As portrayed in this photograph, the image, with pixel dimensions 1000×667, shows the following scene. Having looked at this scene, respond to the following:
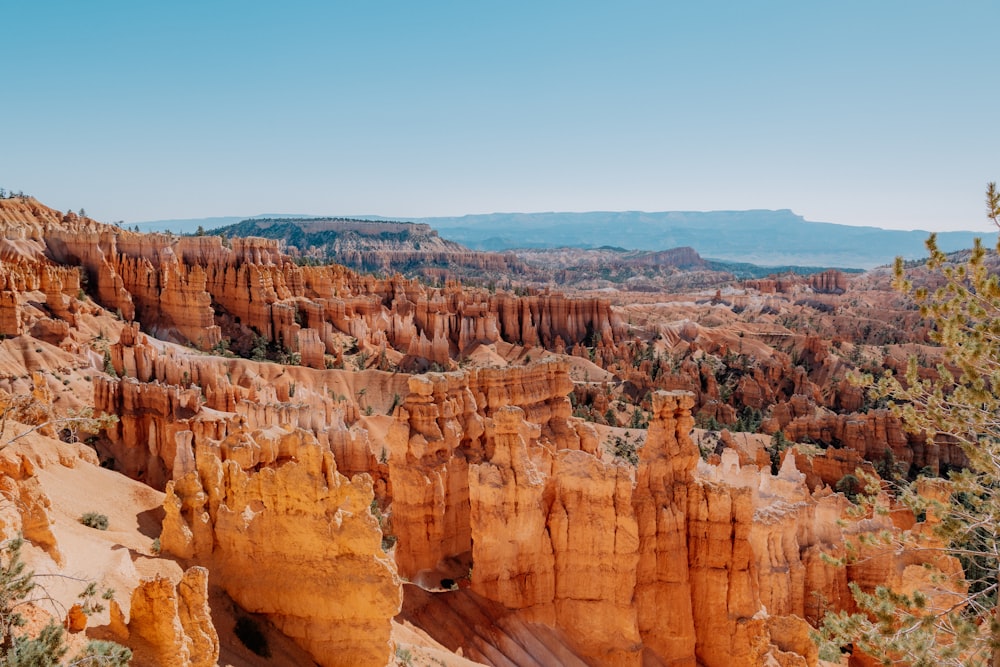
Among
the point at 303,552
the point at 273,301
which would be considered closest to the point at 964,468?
the point at 303,552

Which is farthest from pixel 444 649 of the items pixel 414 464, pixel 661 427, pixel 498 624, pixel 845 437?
pixel 845 437

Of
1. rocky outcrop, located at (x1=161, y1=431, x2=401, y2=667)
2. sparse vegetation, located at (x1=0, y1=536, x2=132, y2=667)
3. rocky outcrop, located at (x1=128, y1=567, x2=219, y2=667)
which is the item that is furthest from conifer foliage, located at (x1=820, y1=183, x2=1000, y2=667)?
sparse vegetation, located at (x1=0, y1=536, x2=132, y2=667)

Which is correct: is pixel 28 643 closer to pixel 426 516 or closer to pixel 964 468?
pixel 964 468

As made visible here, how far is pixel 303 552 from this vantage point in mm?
11086

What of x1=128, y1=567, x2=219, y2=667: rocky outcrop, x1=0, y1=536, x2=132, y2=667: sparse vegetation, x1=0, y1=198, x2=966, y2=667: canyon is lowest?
x1=0, y1=198, x2=966, y2=667: canyon

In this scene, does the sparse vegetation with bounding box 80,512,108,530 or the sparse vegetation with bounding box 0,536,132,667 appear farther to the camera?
the sparse vegetation with bounding box 80,512,108,530

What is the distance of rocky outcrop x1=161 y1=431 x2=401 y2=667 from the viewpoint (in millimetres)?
10672

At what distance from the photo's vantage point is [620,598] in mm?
14938

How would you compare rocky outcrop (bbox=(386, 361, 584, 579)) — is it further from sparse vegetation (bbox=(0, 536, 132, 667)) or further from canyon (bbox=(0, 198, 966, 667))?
sparse vegetation (bbox=(0, 536, 132, 667))

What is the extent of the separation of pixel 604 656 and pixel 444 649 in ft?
11.9

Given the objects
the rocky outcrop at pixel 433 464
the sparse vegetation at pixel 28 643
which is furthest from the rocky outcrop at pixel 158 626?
the rocky outcrop at pixel 433 464

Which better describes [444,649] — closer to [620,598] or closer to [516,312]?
[620,598]

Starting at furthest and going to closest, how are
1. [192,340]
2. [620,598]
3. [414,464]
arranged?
1. [192,340]
2. [414,464]
3. [620,598]

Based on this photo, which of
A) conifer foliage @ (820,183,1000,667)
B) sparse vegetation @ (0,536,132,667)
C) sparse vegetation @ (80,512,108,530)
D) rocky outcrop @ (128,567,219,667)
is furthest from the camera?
sparse vegetation @ (80,512,108,530)
